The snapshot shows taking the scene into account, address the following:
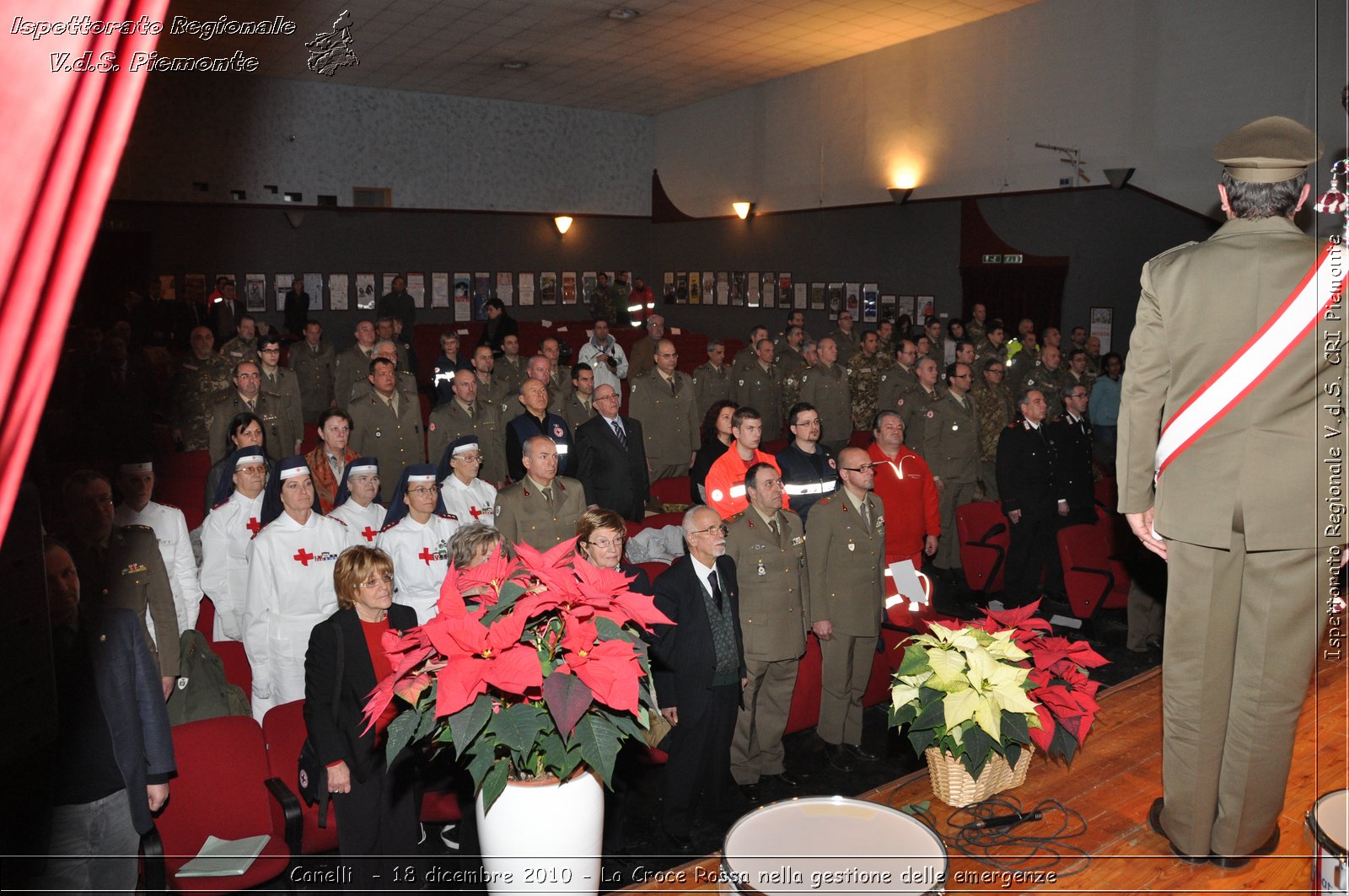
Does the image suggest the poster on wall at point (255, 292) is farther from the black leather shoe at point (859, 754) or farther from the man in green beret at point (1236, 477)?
the man in green beret at point (1236, 477)

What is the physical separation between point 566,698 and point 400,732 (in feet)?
1.14

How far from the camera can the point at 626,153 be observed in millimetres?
20828

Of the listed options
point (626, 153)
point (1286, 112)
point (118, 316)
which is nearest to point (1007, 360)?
point (1286, 112)

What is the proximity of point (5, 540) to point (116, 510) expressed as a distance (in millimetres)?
4322

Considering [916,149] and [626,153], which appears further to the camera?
[626,153]

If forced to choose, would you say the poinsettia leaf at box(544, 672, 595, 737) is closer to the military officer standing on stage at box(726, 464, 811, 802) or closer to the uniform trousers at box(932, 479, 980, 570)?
the military officer standing on stage at box(726, 464, 811, 802)

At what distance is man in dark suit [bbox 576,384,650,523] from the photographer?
737 centimetres

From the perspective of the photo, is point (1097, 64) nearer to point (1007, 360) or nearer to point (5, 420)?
point (1007, 360)

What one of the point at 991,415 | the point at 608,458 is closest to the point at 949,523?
the point at 991,415

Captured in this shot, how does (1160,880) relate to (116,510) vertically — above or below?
below

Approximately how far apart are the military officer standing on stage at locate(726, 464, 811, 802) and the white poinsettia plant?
91.2 inches

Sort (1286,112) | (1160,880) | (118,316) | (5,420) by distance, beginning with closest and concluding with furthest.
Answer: (5,420) → (1160,880) → (1286,112) → (118,316)

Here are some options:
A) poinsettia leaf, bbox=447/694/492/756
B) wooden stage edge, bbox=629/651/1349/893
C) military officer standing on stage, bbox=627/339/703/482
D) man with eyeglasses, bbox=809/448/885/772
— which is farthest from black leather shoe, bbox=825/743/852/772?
military officer standing on stage, bbox=627/339/703/482

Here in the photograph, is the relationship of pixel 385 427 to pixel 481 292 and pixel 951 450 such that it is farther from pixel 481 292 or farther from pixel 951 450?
pixel 481 292
